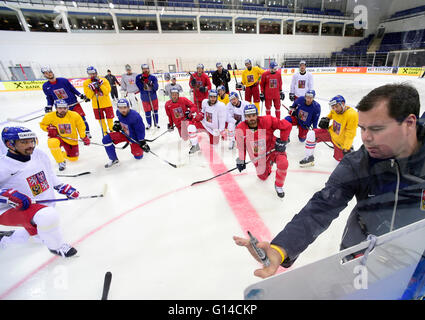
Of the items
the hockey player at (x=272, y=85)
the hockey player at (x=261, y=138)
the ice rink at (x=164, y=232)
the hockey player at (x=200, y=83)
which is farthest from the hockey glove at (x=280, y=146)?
the hockey player at (x=200, y=83)

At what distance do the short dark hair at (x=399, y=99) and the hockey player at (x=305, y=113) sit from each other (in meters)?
3.32

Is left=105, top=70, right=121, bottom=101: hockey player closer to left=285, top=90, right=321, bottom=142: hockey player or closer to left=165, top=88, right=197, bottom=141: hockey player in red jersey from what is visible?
left=165, top=88, right=197, bottom=141: hockey player in red jersey

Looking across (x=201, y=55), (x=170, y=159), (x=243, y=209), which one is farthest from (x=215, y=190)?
(x=201, y=55)

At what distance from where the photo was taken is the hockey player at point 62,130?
3625mm

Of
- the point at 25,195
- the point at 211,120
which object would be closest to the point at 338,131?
the point at 211,120

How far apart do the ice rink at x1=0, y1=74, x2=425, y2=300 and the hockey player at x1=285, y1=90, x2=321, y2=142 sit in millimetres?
788

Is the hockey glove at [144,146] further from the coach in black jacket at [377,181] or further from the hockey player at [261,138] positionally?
A: the coach in black jacket at [377,181]

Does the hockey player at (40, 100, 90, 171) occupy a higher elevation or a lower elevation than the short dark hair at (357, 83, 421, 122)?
lower

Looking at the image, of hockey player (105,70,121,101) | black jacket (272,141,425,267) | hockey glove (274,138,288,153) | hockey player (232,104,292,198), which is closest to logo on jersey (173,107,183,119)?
hockey player (232,104,292,198)

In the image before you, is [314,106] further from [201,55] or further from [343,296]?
[201,55]

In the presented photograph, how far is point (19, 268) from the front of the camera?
76.7 inches

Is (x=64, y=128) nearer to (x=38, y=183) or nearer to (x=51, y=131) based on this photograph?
(x=51, y=131)

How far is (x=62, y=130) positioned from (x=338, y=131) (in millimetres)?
4697

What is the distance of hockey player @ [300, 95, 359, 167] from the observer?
10.3 feet
